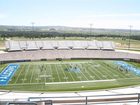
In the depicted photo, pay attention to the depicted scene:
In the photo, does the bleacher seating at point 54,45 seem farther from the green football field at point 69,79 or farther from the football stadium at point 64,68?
the green football field at point 69,79

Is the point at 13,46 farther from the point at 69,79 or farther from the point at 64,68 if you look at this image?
the point at 69,79

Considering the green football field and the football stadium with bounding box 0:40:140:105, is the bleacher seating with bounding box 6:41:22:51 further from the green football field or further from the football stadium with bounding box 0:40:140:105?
the green football field

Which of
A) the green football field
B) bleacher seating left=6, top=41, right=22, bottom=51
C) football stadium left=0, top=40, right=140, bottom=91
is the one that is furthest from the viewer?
bleacher seating left=6, top=41, right=22, bottom=51

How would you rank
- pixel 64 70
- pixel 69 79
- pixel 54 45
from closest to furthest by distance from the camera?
pixel 69 79 → pixel 64 70 → pixel 54 45

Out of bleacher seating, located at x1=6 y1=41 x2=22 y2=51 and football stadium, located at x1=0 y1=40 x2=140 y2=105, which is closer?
football stadium, located at x1=0 y1=40 x2=140 y2=105

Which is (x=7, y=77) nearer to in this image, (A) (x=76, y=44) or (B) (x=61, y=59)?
(B) (x=61, y=59)

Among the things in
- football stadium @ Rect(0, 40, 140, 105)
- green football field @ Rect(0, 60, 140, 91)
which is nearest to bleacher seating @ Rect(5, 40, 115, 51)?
football stadium @ Rect(0, 40, 140, 105)

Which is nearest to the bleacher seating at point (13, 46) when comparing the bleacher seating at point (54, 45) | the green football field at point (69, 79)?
the bleacher seating at point (54, 45)

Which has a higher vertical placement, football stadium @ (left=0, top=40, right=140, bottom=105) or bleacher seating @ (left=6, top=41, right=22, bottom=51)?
bleacher seating @ (left=6, top=41, right=22, bottom=51)

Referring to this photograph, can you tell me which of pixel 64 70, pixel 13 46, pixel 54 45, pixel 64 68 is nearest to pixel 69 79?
pixel 64 70

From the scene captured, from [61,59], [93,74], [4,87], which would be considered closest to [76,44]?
[61,59]

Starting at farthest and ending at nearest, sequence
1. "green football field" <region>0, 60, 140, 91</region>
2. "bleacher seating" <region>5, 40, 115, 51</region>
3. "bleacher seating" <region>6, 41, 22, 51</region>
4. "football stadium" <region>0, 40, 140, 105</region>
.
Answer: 1. "bleacher seating" <region>5, 40, 115, 51</region>
2. "bleacher seating" <region>6, 41, 22, 51</region>
3. "green football field" <region>0, 60, 140, 91</region>
4. "football stadium" <region>0, 40, 140, 105</region>

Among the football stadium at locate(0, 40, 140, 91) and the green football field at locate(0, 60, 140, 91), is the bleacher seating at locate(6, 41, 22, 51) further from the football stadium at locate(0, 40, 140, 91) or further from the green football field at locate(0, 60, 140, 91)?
the green football field at locate(0, 60, 140, 91)

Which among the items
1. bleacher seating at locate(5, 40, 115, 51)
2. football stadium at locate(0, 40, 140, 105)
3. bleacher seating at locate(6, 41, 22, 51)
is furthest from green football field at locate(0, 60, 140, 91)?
bleacher seating at locate(5, 40, 115, 51)
